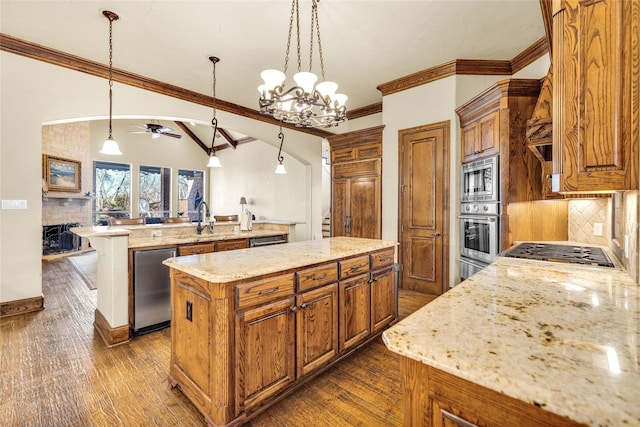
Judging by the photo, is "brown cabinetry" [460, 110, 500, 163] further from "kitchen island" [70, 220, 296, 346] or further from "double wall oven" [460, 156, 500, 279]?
"kitchen island" [70, 220, 296, 346]

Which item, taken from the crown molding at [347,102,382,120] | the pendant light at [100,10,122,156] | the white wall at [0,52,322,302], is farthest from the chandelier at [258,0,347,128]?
the white wall at [0,52,322,302]

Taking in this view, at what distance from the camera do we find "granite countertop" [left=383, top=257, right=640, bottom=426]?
0.55m

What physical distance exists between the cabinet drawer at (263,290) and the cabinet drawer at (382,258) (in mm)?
961

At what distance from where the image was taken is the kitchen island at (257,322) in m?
1.57

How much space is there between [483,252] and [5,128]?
220 inches

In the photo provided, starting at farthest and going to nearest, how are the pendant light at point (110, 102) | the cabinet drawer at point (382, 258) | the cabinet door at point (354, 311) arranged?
1. the pendant light at point (110, 102)
2. the cabinet drawer at point (382, 258)
3. the cabinet door at point (354, 311)

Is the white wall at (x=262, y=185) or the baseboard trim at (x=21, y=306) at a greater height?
the white wall at (x=262, y=185)

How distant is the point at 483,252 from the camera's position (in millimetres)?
3203

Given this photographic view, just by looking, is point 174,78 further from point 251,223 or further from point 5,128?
point 251,223

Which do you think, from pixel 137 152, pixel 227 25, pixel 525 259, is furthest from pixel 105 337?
pixel 137 152

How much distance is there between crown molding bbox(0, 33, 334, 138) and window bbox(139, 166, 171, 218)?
18.1ft

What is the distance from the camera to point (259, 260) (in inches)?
75.7

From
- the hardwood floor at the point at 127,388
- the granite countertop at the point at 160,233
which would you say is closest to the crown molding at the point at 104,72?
the granite countertop at the point at 160,233

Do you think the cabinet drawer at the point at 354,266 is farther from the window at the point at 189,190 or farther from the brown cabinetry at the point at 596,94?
the window at the point at 189,190
